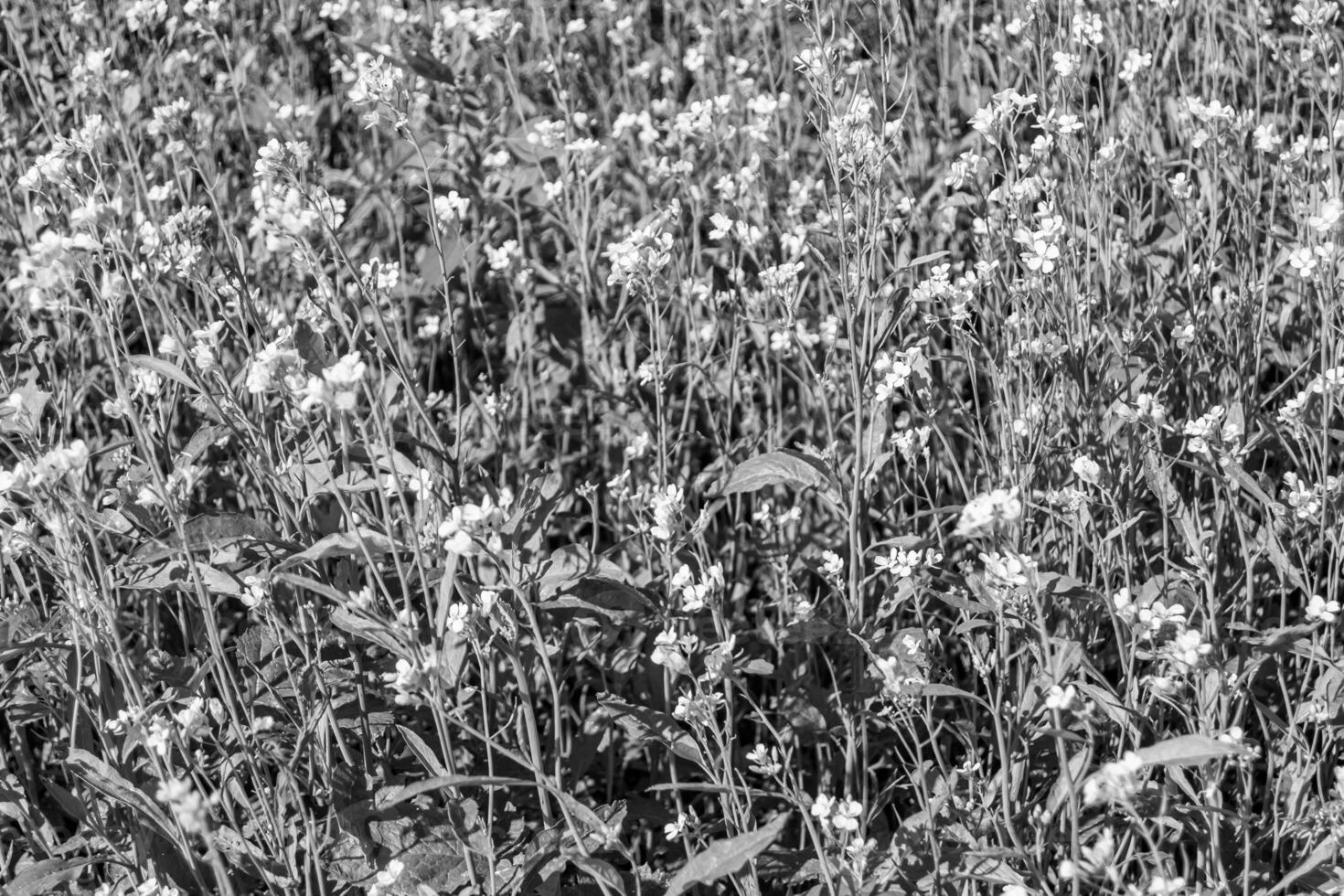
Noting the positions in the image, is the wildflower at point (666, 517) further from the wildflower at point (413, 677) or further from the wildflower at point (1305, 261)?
the wildflower at point (1305, 261)

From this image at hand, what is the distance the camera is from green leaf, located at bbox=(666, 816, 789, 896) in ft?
5.51

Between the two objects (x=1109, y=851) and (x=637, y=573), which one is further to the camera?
(x=637, y=573)

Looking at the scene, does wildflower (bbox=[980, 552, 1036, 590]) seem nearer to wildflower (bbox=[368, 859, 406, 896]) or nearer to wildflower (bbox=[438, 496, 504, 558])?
wildflower (bbox=[438, 496, 504, 558])

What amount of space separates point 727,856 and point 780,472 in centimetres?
76

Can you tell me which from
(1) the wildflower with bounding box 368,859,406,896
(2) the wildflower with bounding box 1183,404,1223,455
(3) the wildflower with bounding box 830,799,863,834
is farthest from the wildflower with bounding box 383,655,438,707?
(2) the wildflower with bounding box 1183,404,1223,455

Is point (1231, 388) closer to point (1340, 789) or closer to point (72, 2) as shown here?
point (1340, 789)

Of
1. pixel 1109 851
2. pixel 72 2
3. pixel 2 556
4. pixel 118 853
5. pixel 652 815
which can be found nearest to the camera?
pixel 1109 851

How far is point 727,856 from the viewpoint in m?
1.71

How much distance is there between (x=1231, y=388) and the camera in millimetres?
2693

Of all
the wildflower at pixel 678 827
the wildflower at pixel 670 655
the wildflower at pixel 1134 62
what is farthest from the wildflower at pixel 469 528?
the wildflower at pixel 1134 62

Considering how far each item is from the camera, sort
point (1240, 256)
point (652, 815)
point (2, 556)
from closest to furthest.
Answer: point (652, 815) < point (2, 556) < point (1240, 256)

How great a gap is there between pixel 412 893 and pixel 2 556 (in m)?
1.09

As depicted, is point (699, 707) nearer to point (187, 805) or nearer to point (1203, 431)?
point (187, 805)

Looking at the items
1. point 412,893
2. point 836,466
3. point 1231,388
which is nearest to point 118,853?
point 412,893
